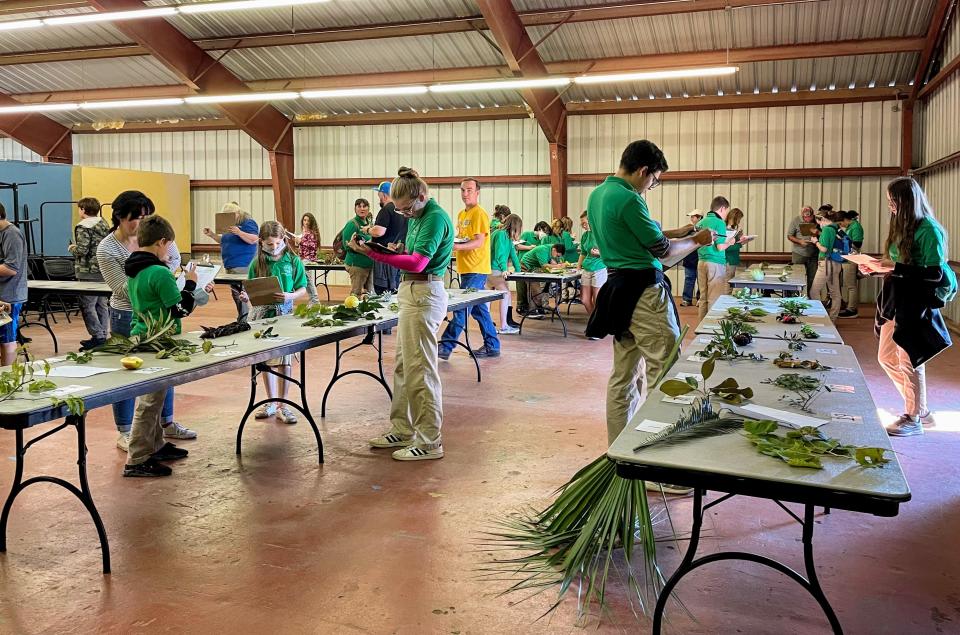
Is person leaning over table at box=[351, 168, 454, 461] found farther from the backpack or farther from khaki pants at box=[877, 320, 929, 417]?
the backpack

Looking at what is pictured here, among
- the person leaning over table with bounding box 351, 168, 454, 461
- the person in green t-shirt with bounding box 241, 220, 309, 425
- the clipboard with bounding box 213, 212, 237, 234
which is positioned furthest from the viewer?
the clipboard with bounding box 213, 212, 237, 234

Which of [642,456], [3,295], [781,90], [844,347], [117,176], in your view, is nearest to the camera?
[642,456]

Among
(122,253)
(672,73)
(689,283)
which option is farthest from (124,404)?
(689,283)

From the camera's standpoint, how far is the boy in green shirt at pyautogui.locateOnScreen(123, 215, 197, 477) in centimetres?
359

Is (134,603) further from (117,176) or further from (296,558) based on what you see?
(117,176)

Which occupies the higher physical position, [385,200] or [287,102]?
[287,102]

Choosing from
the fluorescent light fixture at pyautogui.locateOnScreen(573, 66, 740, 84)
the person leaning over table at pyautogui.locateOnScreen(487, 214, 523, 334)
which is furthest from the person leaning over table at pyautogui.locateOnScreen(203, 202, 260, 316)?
the fluorescent light fixture at pyautogui.locateOnScreen(573, 66, 740, 84)

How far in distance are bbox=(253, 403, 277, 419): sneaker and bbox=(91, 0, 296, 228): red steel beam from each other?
6907mm

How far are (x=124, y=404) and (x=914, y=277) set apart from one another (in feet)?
14.0

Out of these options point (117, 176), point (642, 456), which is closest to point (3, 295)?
point (642, 456)

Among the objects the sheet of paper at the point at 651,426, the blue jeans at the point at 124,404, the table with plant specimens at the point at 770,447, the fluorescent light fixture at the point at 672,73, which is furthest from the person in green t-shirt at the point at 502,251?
the sheet of paper at the point at 651,426

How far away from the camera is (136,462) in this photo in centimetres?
386

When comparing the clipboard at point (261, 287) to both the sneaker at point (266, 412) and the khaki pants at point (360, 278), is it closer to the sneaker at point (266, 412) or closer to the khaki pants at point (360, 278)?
the sneaker at point (266, 412)

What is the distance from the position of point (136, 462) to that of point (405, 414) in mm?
1382
